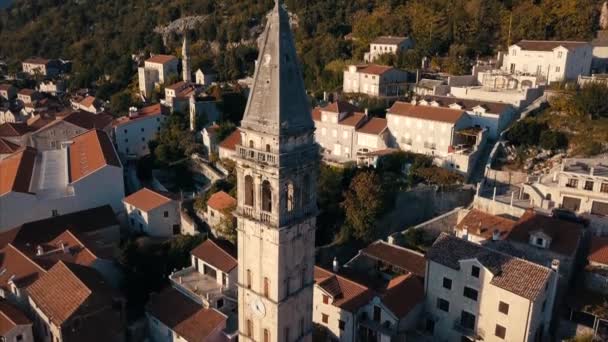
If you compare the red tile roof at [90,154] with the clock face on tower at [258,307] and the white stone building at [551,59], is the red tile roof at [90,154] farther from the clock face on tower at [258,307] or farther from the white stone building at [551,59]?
the white stone building at [551,59]

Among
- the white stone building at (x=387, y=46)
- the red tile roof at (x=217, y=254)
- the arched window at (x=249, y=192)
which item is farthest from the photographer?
the white stone building at (x=387, y=46)

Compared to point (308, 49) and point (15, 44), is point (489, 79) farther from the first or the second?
point (15, 44)

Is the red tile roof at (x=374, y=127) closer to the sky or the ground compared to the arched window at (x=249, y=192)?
closer to the ground

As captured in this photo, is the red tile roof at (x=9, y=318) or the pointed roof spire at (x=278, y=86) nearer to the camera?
the pointed roof spire at (x=278, y=86)

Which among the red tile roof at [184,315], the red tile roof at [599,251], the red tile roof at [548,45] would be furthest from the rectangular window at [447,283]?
the red tile roof at [548,45]

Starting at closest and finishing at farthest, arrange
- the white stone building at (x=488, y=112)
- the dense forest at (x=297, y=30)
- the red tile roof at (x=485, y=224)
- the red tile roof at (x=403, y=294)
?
1. the red tile roof at (x=403, y=294)
2. the red tile roof at (x=485, y=224)
3. the white stone building at (x=488, y=112)
4. the dense forest at (x=297, y=30)

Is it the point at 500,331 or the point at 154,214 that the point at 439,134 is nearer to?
the point at 500,331

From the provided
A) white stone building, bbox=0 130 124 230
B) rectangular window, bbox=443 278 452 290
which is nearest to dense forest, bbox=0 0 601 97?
white stone building, bbox=0 130 124 230
